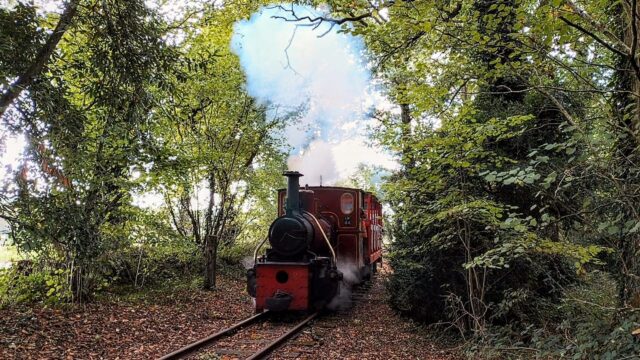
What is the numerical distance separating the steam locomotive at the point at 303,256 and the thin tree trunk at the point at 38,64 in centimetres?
464

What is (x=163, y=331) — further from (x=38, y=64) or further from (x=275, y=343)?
(x=38, y=64)

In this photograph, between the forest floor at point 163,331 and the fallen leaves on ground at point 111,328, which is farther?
the forest floor at point 163,331

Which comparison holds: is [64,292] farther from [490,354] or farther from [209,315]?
[490,354]

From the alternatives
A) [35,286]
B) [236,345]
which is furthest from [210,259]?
[236,345]

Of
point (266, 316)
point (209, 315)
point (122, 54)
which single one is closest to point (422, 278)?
point (266, 316)

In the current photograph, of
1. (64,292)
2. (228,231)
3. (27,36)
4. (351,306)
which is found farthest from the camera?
(228,231)

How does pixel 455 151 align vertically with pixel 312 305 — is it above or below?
above

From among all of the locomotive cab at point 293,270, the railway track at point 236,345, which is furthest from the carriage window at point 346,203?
the railway track at point 236,345

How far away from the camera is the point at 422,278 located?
7613 mm

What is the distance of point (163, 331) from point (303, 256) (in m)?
2.87

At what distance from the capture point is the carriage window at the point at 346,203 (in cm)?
1012

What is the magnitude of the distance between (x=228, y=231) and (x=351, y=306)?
5.41 metres

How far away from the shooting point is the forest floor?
5.69m

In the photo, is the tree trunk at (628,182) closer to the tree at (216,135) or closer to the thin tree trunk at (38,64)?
the thin tree trunk at (38,64)
